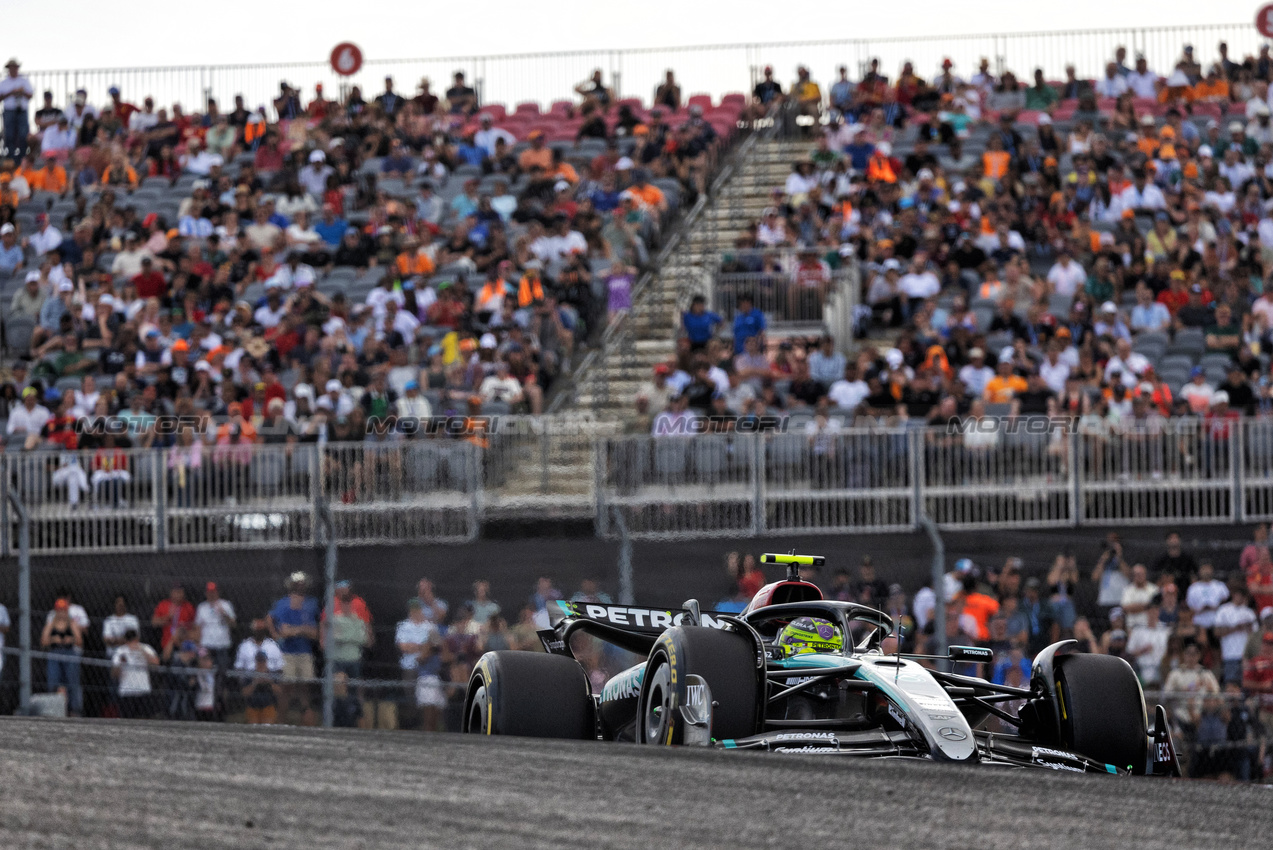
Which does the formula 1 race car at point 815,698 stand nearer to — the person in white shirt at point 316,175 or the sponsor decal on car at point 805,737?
the sponsor decal on car at point 805,737

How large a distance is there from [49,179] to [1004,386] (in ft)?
47.7

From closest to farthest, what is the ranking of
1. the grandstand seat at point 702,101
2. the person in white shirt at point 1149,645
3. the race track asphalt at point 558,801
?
the race track asphalt at point 558,801
the person in white shirt at point 1149,645
the grandstand seat at point 702,101

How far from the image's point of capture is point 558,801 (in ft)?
17.7

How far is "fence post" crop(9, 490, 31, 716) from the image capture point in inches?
553

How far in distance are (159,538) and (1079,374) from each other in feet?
27.8

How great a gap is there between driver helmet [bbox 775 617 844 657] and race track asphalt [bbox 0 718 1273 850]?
2.49 metres

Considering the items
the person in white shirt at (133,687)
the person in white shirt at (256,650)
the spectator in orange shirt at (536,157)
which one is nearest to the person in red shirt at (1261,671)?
the person in white shirt at (256,650)

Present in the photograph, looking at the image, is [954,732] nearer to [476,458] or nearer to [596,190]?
[476,458]

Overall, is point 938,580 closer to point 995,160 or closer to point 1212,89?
point 995,160

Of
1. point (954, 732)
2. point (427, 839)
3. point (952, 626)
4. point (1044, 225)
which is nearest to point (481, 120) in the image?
point (1044, 225)

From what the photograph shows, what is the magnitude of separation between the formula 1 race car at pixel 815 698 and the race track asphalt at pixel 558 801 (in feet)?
4.16

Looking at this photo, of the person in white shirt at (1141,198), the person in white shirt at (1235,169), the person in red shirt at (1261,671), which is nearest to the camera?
the person in red shirt at (1261,671)

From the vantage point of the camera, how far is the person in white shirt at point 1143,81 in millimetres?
24391

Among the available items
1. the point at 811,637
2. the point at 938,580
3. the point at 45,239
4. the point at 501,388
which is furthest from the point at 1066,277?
the point at 45,239
